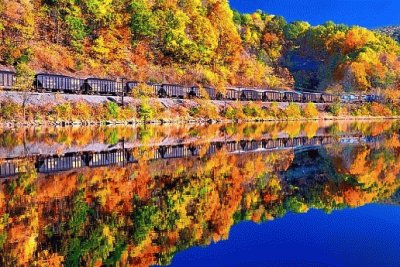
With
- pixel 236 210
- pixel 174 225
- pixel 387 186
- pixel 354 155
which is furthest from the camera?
pixel 354 155

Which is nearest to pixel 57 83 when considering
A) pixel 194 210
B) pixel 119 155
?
pixel 119 155

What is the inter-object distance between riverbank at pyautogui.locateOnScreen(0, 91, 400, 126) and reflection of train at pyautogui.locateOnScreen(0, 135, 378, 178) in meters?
18.9

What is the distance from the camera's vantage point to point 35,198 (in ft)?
41.0

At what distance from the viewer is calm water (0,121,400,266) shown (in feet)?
28.9

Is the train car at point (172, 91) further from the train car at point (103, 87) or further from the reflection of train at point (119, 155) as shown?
the reflection of train at point (119, 155)

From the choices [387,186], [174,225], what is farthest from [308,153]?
[174,225]

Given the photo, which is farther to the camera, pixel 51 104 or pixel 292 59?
pixel 292 59

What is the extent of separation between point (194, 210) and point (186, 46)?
7517 cm

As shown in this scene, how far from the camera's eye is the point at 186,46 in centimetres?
8519

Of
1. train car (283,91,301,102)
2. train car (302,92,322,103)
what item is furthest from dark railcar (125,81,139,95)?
train car (302,92,322,103)

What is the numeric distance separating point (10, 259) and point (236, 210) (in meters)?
5.65

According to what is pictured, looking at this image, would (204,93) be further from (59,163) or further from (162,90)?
(59,163)

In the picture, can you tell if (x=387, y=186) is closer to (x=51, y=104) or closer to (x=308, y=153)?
(x=308, y=153)

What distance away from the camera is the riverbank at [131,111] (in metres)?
42.3
